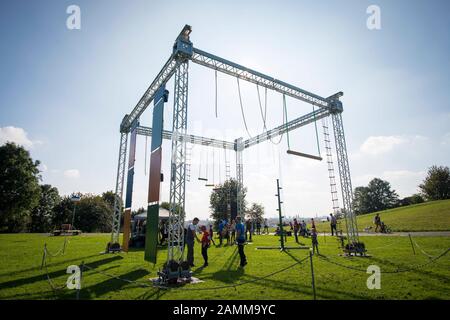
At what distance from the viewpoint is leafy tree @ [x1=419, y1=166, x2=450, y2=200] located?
5006 centimetres

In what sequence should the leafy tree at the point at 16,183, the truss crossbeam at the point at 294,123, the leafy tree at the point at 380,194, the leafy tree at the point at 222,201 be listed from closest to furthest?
the truss crossbeam at the point at 294,123, the leafy tree at the point at 16,183, the leafy tree at the point at 222,201, the leafy tree at the point at 380,194

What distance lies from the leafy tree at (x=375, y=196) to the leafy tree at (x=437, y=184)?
84.3ft

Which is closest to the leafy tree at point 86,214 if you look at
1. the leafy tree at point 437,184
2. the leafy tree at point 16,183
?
the leafy tree at point 16,183

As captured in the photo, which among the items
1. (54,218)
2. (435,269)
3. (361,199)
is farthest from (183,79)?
(361,199)

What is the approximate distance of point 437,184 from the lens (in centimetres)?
5097

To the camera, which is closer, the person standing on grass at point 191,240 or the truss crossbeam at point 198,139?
the person standing on grass at point 191,240

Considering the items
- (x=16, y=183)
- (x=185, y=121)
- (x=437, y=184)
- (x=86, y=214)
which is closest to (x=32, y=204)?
(x=16, y=183)

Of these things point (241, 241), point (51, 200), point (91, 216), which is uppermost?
point (51, 200)

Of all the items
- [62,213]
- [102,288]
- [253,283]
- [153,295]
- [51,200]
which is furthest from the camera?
[51,200]

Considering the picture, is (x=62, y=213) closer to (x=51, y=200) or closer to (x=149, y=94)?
(x=51, y=200)

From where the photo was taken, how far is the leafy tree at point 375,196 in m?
78.2

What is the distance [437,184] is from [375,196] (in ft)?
100

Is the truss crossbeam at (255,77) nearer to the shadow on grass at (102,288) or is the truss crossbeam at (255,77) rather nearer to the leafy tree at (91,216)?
the shadow on grass at (102,288)
